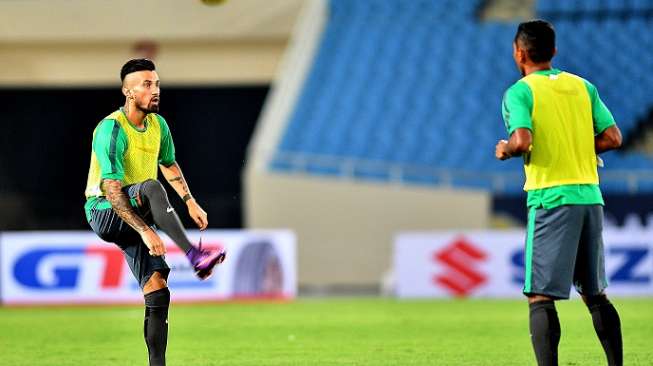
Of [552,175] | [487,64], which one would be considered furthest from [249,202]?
[552,175]

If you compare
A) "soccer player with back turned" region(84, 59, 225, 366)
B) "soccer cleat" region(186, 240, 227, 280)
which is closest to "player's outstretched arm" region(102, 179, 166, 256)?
"soccer player with back turned" region(84, 59, 225, 366)

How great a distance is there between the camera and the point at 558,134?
20.8 feet

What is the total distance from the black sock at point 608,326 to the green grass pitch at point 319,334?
1785 mm

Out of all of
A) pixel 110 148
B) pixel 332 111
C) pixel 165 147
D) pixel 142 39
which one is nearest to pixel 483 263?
pixel 332 111

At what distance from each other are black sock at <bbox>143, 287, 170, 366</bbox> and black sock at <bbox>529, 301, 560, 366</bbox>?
2198 millimetres

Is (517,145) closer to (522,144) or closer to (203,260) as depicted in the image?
(522,144)

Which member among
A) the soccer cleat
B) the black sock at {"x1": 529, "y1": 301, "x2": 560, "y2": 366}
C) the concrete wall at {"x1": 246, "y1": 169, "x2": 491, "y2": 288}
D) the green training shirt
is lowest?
the black sock at {"x1": 529, "y1": 301, "x2": 560, "y2": 366}

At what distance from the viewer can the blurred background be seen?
22.0 meters

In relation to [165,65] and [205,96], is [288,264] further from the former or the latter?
[205,96]

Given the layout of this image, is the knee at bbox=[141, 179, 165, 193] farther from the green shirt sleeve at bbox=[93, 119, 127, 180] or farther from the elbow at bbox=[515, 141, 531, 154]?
the elbow at bbox=[515, 141, 531, 154]

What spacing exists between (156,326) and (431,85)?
17654 millimetres

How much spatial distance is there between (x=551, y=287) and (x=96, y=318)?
31.3 feet

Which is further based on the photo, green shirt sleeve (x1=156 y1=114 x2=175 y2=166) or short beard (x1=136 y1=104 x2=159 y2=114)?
green shirt sleeve (x1=156 y1=114 x2=175 y2=166)

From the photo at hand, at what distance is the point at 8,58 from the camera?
27281 mm
